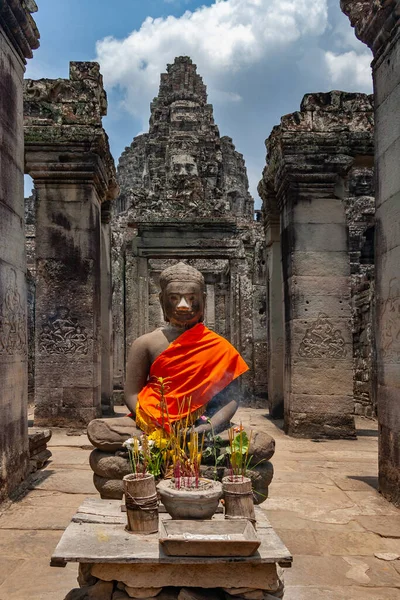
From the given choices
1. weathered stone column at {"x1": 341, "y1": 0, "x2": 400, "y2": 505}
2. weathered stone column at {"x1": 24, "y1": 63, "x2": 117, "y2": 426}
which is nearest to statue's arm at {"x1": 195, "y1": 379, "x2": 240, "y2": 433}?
weathered stone column at {"x1": 341, "y1": 0, "x2": 400, "y2": 505}

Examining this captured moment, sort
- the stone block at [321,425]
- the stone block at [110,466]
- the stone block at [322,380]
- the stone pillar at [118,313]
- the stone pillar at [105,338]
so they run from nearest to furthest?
the stone block at [110,466]
the stone block at [321,425]
the stone block at [322,380]
the stone pillar at [105,338]
the stone pillar at [118,313]

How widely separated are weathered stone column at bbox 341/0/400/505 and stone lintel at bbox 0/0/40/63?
3.00 meters

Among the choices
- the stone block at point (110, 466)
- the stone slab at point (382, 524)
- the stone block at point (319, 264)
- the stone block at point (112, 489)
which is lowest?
the stone slab at point (382, 524)

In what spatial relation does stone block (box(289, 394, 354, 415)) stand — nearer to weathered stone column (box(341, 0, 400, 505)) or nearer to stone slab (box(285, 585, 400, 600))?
weathered stone column (box(341, 0, 400, 505))

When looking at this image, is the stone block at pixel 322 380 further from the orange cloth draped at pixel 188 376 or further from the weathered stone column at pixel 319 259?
the orange cloth draped at pixel 188 376

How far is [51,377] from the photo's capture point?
7.90 m

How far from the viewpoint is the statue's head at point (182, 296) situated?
154 inches

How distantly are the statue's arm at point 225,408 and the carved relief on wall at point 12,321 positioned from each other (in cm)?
184

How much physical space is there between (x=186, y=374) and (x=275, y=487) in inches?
74.1

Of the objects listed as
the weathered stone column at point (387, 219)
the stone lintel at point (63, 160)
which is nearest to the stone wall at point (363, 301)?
the weathered stone column at point (387, 219)

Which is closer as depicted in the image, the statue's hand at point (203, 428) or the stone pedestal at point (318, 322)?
the statue's hand at point (203, 428)

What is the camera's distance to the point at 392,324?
14.7ft

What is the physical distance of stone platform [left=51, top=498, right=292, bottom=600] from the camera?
89.3 inches

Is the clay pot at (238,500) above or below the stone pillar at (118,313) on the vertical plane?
below
